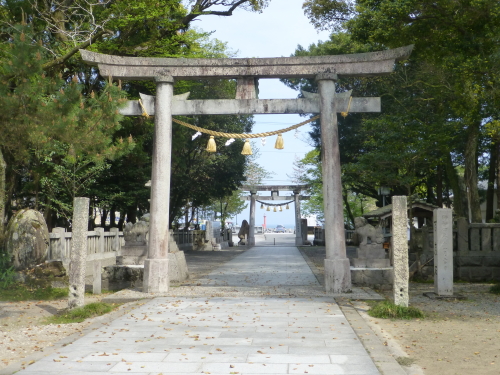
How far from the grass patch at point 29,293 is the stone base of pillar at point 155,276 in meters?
1.97

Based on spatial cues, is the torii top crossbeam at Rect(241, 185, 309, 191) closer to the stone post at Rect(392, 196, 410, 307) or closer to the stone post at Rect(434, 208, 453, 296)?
the stone post at Rect(434, 208, 453, 296)

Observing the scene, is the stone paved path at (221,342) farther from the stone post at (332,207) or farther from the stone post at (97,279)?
the stone post at (97,279)

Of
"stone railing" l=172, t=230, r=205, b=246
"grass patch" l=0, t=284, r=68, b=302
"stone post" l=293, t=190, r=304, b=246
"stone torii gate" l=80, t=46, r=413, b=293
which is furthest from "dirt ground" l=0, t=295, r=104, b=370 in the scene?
"stone post" l=293, t=190, r=304, b=246

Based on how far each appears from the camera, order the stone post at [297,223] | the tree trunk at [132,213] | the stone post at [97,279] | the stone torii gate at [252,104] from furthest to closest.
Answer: the stone post at [297,223]
the tree trunk at [132,213]
the stone post at [97,279]
the stone torii gate at [252,104]

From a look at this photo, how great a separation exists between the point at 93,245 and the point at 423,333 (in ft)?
38.3

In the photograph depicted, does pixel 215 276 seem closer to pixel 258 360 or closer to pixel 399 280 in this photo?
pixel 399 280

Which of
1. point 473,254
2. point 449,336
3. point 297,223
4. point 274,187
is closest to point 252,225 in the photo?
point 297,223

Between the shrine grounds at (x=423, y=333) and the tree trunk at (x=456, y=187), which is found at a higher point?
the tree trunk at (x=456, y=187)

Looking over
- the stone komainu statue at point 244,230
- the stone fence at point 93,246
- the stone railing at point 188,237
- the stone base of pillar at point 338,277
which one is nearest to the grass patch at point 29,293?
the stone fence at point 93,246

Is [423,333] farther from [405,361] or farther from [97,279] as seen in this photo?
[97,279]

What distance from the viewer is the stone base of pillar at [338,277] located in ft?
36.5

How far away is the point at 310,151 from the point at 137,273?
96.1 ft

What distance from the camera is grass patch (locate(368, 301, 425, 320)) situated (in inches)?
338

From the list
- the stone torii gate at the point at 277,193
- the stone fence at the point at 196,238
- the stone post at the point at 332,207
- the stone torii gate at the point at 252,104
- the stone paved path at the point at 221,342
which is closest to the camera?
the stone paved path at the point at 221,342
